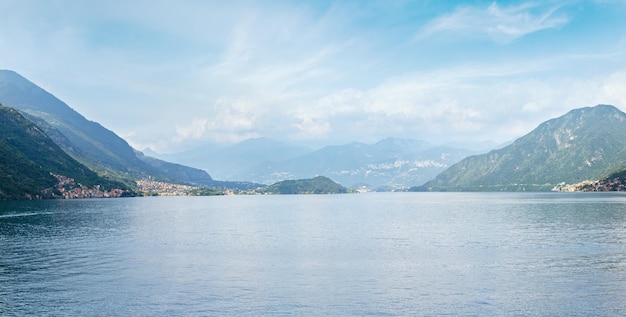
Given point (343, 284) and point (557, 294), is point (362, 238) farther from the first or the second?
point (557, 294)

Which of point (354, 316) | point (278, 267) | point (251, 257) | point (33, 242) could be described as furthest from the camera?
point (33, 242)

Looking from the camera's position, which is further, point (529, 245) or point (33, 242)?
point (33, 242)

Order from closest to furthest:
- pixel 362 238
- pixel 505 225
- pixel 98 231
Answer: pixel 362 238 < pixel 98 231 < pixel 505 225

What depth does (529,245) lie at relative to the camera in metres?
104

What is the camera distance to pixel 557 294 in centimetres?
6003

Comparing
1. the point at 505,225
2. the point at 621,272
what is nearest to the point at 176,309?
the point at 621,272

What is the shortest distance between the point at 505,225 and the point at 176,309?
12125 centimetres

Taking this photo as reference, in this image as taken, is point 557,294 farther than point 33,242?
No

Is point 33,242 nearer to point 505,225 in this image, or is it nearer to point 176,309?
point 176,309

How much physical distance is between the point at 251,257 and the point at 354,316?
144 feet

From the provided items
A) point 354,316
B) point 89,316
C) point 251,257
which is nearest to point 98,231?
point 251,257

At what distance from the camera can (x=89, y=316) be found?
53.0m

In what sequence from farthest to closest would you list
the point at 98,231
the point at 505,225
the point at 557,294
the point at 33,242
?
1. the point at 505,225
2. the point at 98,231
3. the point at 33,242
4. the point at 557,294

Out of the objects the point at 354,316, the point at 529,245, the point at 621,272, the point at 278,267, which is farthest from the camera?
the point at 529,245
